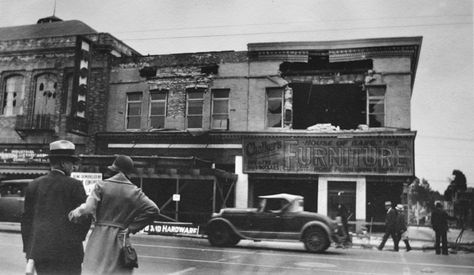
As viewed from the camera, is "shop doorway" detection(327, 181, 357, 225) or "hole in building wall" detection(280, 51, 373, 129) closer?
"shop doorway" detection(327, 181, 357, 225)

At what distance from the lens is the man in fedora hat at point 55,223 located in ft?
13.6

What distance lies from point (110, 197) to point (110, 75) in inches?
780

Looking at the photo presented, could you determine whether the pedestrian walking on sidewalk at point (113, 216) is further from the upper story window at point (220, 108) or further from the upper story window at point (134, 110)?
the upper story window at point (134, 110)

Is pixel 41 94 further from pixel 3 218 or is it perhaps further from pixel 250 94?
pixel 250 94

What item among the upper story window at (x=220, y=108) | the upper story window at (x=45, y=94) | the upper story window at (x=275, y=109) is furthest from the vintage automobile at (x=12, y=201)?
the upper story window at (x=275, y=109)

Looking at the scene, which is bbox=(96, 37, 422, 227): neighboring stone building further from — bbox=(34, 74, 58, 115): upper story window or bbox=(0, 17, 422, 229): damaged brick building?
bbox=(34, 74, 58, 115): upper story window

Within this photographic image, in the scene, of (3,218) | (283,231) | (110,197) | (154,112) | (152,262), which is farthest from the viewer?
(154,112)

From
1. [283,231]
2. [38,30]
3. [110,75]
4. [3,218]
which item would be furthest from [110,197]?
[38,30]

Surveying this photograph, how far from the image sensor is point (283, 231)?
1343 cm

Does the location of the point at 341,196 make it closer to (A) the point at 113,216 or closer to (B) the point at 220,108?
(B) the point at 220,108

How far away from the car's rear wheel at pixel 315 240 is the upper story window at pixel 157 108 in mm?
11118

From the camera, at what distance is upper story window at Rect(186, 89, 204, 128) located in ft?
71.5

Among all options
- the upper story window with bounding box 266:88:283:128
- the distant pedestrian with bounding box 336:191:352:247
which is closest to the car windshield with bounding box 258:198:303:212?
the distant pedestrian with bounding box 336:191:352:247

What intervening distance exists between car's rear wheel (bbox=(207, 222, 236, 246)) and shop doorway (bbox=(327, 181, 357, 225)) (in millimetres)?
7122
